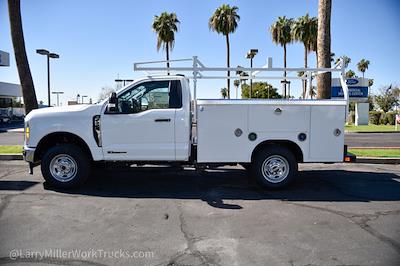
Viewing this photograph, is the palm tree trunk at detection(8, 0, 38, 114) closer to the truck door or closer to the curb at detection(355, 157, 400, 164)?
the truck door

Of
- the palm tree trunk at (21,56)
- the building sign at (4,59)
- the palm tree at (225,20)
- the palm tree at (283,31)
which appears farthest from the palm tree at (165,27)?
the palm tree trunk at (21,56)

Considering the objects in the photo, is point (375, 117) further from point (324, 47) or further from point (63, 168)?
point (63, 168)

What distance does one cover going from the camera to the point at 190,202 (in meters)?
6.10

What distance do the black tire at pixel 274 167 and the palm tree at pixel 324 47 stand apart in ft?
15.3

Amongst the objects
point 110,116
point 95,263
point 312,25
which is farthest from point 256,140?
point 312,25

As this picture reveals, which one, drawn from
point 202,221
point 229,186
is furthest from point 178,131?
point 202,221

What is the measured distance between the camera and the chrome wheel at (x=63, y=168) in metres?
6.83

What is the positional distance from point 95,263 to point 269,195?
3.82 m

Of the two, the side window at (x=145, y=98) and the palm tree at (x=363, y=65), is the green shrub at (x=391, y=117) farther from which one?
the palm tree at (x=363, y=65)

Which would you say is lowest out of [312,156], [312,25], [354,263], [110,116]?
[354,263]

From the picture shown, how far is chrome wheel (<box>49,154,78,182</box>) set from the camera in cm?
683

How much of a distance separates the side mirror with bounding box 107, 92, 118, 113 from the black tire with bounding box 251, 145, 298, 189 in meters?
2.95

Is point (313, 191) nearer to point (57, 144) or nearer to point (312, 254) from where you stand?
point (312, 254)

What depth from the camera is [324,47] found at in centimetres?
1074
